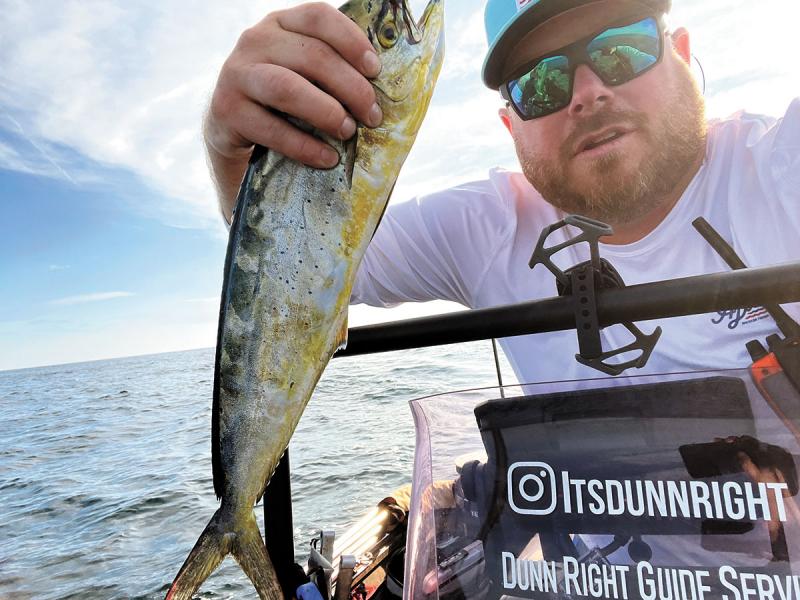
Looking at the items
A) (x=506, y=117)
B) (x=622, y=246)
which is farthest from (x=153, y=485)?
(x=622, y=246)

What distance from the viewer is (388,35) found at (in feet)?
4.07

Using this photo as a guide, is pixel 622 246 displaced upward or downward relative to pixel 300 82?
downward

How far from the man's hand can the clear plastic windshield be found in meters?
0.72

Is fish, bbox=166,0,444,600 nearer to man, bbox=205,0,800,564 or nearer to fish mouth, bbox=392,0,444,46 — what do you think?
fish mouth, bbox=392,0,444,46

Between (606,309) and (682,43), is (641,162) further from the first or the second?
(606,309)

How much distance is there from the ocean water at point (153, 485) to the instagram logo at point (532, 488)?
6.40 meters

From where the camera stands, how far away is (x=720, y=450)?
3.08ft

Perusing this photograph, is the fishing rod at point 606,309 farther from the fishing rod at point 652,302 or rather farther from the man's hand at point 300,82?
the man's hand at point 300,82

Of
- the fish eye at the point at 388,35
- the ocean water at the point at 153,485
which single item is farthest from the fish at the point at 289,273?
the ocean water at the point at 153,485

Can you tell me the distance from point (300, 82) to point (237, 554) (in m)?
1.20

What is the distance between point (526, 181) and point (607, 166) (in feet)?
1.75

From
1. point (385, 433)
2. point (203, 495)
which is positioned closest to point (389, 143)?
point (203, 495)

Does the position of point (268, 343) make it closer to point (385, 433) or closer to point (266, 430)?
point (266, 430)

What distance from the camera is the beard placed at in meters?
2.21
